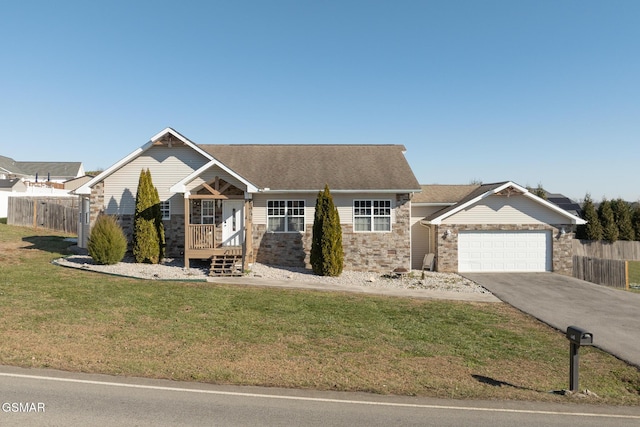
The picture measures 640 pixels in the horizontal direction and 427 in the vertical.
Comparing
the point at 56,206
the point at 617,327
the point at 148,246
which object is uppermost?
the point at 56,206

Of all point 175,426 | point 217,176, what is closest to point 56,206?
point 217,176

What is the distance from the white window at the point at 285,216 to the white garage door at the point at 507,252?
27.0 feet

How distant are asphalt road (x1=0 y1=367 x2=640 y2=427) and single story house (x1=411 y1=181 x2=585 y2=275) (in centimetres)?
1424

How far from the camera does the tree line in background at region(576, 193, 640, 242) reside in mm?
34000

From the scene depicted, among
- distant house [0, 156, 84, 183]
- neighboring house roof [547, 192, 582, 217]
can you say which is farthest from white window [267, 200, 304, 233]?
distant house [0, 156, 84, 183]

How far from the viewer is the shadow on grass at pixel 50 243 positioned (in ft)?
69.2

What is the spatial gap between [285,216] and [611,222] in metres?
29.8

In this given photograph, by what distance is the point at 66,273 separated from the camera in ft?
51.1

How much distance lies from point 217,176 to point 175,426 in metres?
13.8

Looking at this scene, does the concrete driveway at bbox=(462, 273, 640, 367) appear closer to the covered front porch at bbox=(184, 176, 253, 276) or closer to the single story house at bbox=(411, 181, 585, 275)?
the single story house at bbox=(411, 181, 585, 275)

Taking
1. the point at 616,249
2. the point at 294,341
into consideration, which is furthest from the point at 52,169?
the point at 616,249

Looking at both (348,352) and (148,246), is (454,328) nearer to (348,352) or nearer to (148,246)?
(348,352)

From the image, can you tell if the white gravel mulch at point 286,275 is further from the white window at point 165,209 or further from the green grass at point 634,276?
the green grass at point 634,276

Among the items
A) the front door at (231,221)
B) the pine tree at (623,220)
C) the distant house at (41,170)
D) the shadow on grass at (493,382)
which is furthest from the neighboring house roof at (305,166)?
the distant house at (41,170)
